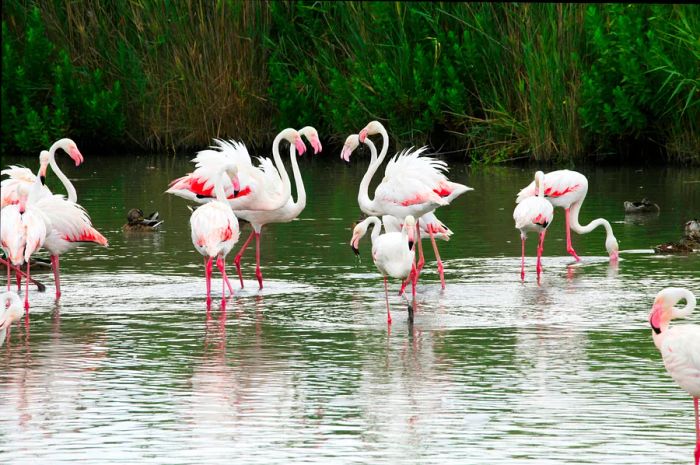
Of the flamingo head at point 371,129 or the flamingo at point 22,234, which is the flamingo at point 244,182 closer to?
the flamingo head at point 371,129

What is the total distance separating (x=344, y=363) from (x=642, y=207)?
741 cm

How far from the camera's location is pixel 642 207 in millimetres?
13859

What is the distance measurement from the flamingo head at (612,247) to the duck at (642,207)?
318 cm

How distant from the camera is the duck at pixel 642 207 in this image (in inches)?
545

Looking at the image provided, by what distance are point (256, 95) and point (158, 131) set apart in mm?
1686

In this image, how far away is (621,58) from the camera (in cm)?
1744

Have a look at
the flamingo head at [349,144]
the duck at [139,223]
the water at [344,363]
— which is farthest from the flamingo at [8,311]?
the duck at [139,223]

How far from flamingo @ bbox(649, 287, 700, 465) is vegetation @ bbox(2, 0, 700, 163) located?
11455mm

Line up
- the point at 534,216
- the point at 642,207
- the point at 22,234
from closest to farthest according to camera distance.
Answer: the point at 22,234, the point at 534,216, the point at 642,207

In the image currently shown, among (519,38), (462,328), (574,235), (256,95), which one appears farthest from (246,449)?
(256,95)

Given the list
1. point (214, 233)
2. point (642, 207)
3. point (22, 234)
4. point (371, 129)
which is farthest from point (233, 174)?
point (642, 207)

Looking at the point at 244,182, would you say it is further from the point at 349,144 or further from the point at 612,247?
the point at 612,247

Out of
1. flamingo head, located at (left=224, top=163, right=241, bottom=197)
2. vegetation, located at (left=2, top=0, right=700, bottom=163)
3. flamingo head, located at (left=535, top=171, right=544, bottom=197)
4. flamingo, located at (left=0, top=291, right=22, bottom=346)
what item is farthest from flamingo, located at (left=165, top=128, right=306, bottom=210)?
vegetation, located at (left=2, top=0, right=700, bottom=163)

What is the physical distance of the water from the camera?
5.58 metres
